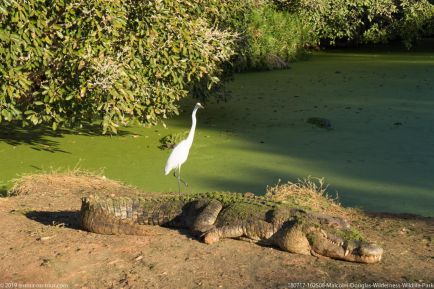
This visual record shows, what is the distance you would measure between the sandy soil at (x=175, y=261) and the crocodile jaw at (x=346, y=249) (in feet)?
0.15

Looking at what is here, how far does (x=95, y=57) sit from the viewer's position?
5.95m

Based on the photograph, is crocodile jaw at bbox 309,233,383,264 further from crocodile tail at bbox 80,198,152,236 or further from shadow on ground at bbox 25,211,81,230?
shadow on ground at bbox 25,211,81,230

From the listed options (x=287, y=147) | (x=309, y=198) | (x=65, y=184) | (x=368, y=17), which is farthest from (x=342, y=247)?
(x=368, y=17)

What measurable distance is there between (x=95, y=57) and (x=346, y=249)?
3.33 metres

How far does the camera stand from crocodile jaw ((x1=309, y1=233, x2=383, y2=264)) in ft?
11.3

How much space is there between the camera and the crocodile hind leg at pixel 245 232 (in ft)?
12.3

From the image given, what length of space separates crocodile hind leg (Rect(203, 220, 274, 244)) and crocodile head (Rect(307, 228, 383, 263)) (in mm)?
274

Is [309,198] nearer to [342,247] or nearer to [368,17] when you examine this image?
[342,247]

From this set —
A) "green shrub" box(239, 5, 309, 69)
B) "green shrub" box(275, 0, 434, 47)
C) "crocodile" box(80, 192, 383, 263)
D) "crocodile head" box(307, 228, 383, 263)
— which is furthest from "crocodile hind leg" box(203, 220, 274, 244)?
"green shrub" box(275, 0, 434, 47)

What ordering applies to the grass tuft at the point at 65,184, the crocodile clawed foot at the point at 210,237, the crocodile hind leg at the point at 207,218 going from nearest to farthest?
the crocodile clawed foot at the point at 210,237 → the crocodile hind leg at the point at 207,218 → the grass tuft at the point at 65,184

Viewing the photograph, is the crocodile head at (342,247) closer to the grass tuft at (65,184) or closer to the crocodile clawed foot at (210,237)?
the crocodile clawed foot at (210,237)

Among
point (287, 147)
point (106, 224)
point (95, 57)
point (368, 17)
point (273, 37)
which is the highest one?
point (95, 57)

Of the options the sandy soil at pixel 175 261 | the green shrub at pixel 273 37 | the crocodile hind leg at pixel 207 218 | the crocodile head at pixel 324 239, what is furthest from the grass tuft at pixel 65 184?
the green shrub at pixel 273 37

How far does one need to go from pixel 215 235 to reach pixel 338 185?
2109 mm
